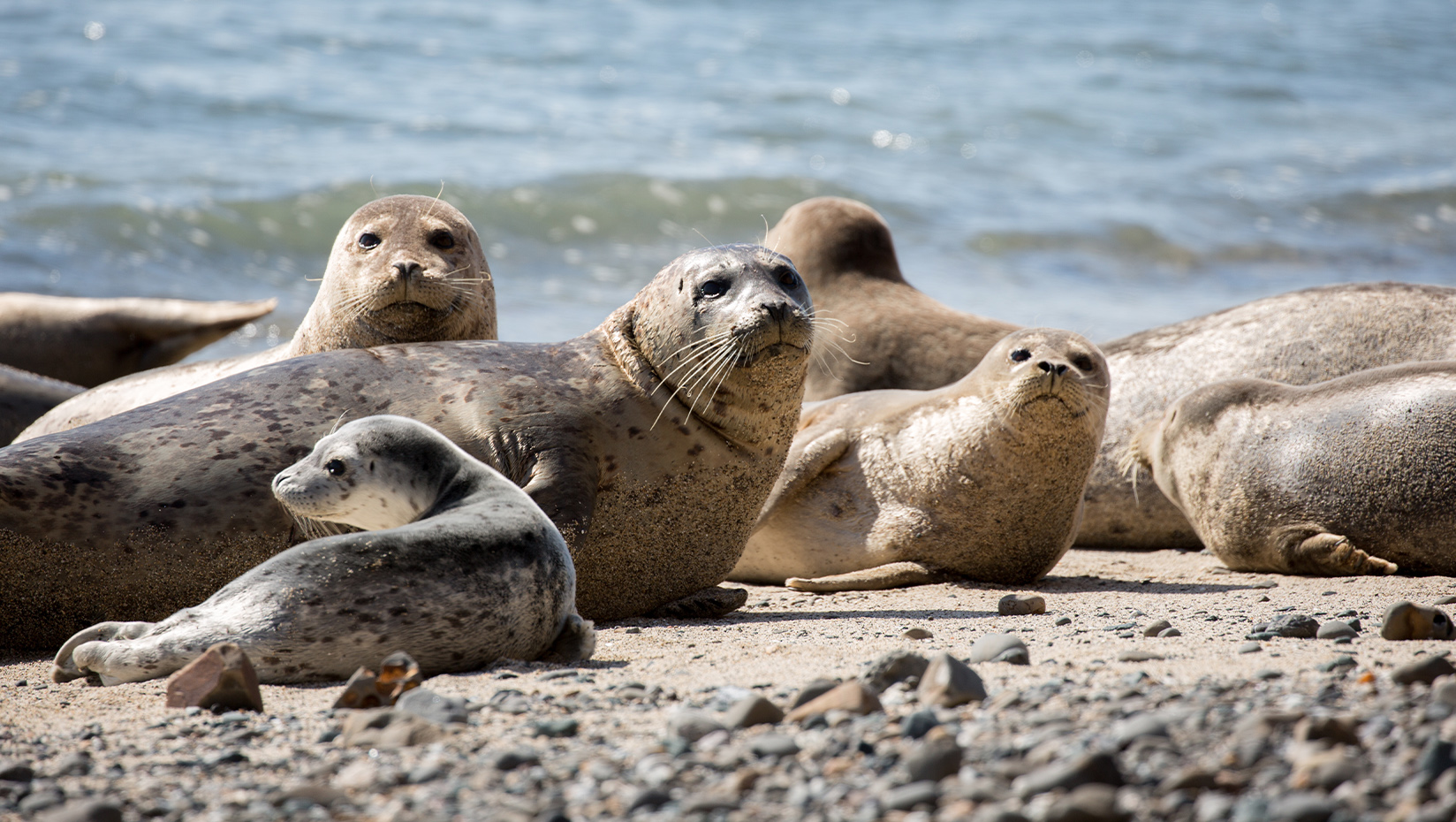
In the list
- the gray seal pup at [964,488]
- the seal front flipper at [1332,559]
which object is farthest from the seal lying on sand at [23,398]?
the seal front flipper at [1332,559]

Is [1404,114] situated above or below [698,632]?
above

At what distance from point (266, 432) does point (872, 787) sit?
2619 mm

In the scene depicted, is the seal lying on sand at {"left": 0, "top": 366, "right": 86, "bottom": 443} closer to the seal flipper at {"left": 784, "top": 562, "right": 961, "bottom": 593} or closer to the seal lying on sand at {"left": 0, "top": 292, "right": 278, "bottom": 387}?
the seal lying on sand at {"left": 0, "top": 292, "right": 278, "bottom": 387}

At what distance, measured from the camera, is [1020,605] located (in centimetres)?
427

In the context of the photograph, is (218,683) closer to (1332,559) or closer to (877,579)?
(877,579)

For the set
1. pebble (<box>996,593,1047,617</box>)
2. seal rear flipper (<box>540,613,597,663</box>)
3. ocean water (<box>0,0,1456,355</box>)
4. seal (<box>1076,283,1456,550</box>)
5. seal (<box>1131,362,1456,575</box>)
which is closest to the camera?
seal rear flipper (<box>540,613,597,663</box>)

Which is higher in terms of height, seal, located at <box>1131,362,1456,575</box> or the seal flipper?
seal, located at <box>1131,362,1456,575</box>

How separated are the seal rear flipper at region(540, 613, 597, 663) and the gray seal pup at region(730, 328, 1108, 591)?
69.7 inches

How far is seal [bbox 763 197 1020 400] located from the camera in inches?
288

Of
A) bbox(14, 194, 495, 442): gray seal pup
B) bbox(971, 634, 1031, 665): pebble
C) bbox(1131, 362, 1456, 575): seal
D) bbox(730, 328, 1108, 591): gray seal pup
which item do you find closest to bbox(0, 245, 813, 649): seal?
bbox(14, 194, 495, 442): gray seal pup

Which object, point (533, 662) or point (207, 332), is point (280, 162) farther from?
point (533, 662)

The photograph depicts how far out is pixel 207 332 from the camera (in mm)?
8055

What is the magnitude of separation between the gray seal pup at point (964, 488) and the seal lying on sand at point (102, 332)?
3.94 m

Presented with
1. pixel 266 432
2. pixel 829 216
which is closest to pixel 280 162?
pixel 829 216
